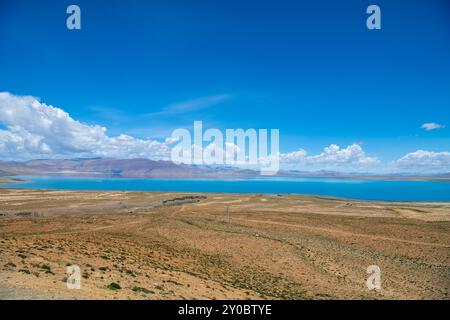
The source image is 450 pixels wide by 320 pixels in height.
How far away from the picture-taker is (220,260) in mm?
29188

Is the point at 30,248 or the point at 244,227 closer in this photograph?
the point at 30,248

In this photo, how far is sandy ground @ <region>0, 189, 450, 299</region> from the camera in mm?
18281

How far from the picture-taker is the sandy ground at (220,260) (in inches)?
720

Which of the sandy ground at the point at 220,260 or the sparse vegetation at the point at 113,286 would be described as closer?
the sparse vegetation at the point at 113,286

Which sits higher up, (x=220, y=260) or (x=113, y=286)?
(x=113, y=286)

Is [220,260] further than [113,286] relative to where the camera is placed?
Yes

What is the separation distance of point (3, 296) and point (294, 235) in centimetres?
3479

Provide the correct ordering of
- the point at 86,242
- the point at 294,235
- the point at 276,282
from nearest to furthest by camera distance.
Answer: the point at 276,282, the point at 86,242, the point at 294,235

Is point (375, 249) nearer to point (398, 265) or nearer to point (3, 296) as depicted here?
point (398, 265)

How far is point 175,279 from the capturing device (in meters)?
20.9

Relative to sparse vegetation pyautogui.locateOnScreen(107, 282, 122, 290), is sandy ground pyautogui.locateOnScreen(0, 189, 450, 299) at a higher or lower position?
lower

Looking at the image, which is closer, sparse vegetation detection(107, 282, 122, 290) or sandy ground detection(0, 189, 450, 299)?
sparse vegetation detection(107, 282, 122, 290)
